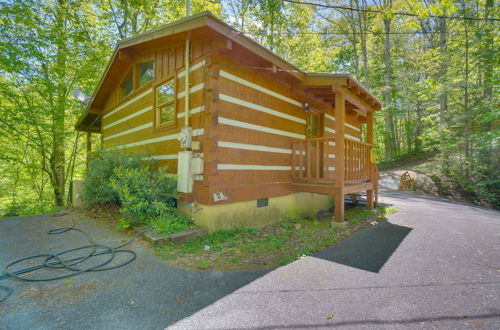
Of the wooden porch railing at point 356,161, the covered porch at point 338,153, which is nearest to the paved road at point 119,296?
the covered porch at point 338,153

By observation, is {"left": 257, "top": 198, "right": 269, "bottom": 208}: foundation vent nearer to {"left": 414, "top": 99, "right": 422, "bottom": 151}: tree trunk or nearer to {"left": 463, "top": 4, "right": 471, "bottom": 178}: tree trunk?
{"left": 463, "top": 4, "right": 471, "bottom": 178}: tree trunk

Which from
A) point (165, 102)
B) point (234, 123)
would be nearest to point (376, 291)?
point (234, 123)

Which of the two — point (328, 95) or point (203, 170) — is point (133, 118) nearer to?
point (203, 170)

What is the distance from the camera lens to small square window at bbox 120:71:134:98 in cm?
712

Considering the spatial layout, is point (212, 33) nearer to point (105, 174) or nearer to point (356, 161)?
point (105, 174)

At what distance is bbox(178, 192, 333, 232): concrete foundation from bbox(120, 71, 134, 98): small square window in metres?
4.61

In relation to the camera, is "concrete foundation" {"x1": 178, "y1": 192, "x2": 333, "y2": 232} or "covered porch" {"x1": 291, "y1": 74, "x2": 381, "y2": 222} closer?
"concrete foundation" {"x1": 178, "y1": 192, "x2": 333, "y2": 232}

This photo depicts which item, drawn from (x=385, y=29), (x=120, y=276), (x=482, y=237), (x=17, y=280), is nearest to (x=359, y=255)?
(x=482, y=237)

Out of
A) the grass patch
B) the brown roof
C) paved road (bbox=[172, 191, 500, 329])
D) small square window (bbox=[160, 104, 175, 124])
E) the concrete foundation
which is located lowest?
paved road (bbox=[172, 191, 500, 329])

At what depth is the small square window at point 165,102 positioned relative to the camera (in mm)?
5137

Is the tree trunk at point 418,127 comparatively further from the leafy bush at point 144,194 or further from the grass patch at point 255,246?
the leafy bush at point 144,194

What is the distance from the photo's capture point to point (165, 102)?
17.5 ft

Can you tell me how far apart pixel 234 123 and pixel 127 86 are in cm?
492

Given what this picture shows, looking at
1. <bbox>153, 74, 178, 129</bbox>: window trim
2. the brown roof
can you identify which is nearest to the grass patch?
<bbox>153, 74, 178, 129</bbox>: window trim
